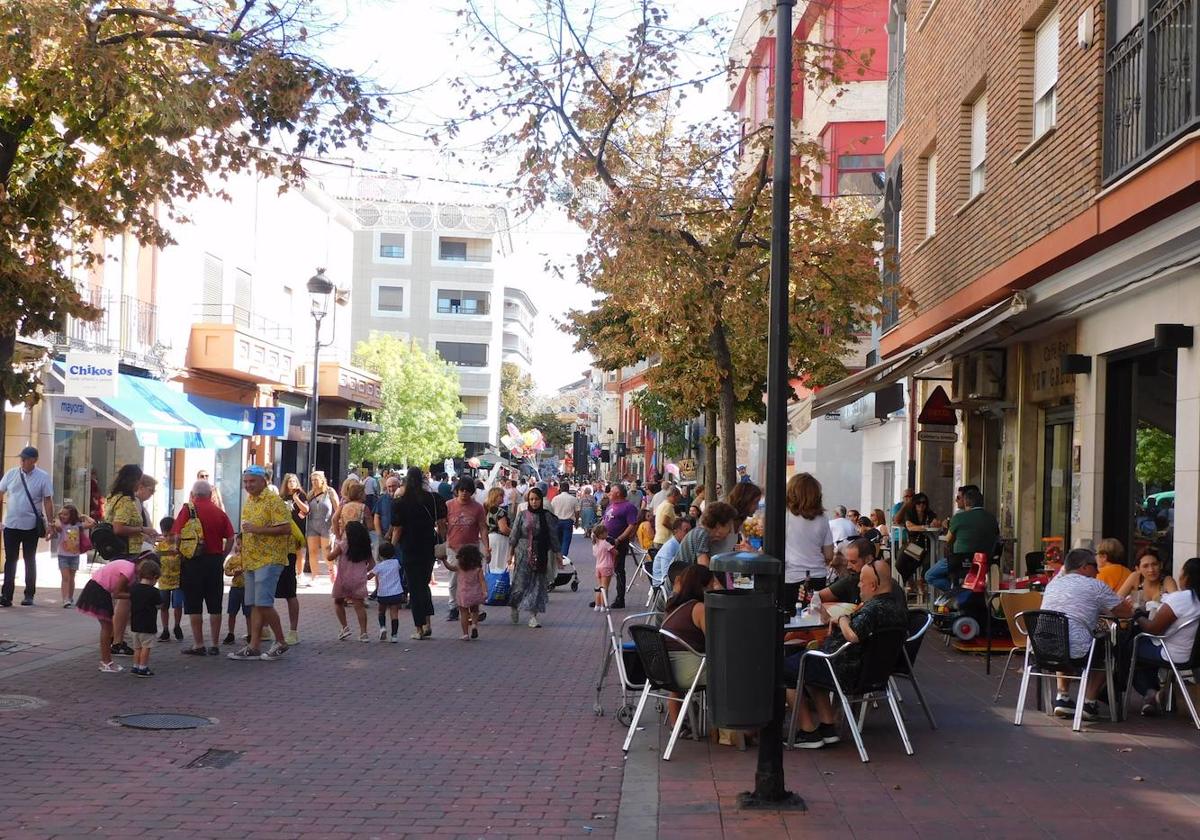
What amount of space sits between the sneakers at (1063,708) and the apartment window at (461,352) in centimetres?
7287

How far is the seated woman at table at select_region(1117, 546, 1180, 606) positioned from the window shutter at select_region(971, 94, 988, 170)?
308 inches

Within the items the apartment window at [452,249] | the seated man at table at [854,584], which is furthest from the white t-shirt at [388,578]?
the apartment window at [452,249]

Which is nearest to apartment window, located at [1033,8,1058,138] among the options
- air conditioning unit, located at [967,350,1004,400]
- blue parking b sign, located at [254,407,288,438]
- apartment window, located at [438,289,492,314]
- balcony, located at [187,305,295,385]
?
air conditioning unit, located at [967,350,1004,400]

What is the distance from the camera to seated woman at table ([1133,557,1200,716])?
384 inches

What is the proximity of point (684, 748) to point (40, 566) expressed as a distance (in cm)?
1608

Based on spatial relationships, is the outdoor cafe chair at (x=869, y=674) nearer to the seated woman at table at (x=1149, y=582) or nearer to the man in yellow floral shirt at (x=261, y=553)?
the seated woman at table at (x=1149, y=582)

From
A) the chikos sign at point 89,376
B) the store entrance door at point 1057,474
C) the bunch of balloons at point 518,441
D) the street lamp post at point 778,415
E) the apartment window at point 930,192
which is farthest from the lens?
the bunch of balloons at point 518,441

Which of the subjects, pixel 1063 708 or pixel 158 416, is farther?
pixel 158 416

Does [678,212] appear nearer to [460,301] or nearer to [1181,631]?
[1181,631]

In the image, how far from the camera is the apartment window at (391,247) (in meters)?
81.2

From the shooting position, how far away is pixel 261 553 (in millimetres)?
13102

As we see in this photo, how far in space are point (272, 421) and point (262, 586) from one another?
15.2 meters

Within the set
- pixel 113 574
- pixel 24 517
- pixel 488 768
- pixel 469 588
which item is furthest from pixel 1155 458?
pixel 24 517

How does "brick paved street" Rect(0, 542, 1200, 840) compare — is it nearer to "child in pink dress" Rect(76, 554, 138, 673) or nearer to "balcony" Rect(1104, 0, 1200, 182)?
"child in pink dress" Rect(76, 554, 138, 673)
